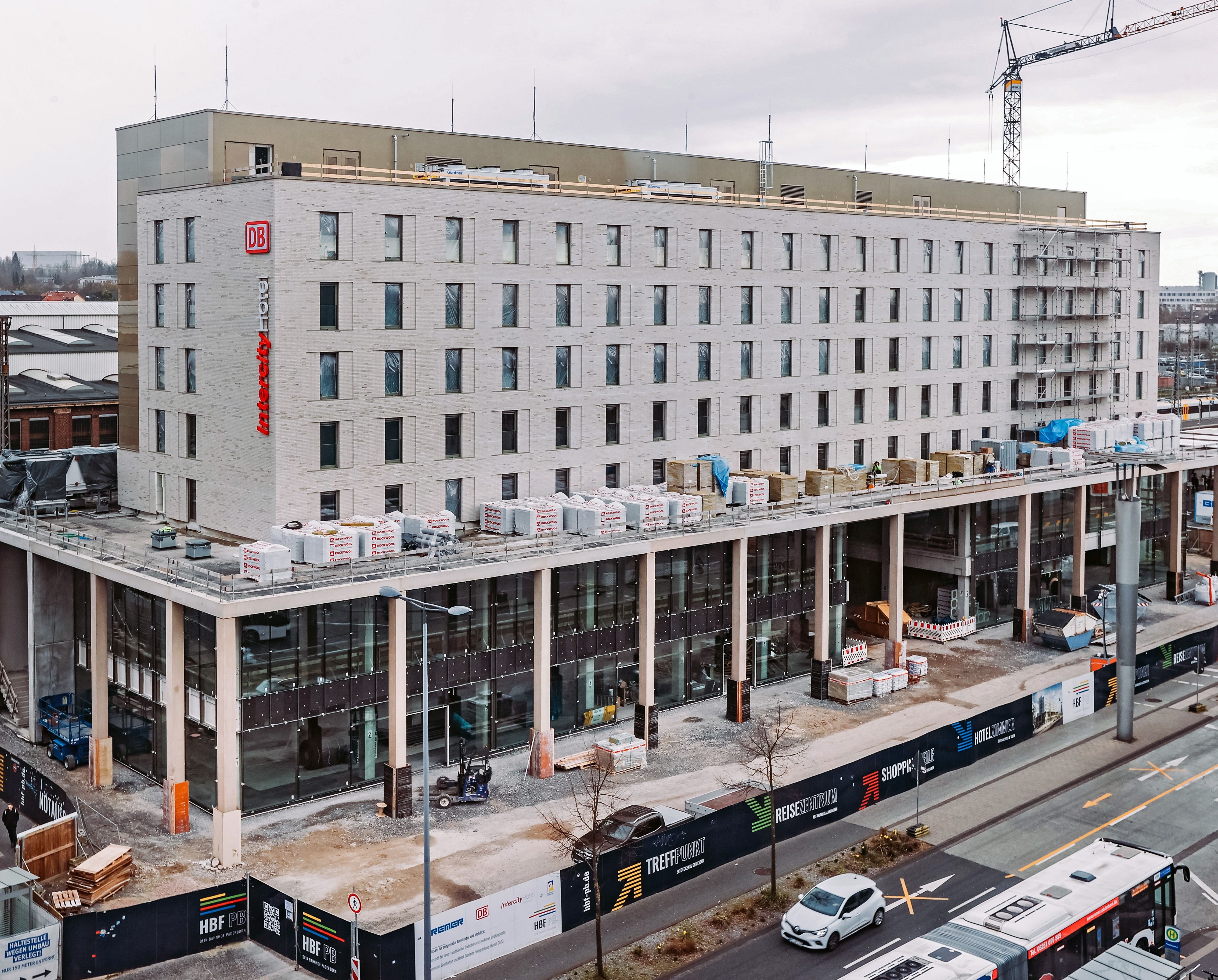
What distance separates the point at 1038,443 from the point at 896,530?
20081 millimetres

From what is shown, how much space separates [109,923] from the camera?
35.2 meters

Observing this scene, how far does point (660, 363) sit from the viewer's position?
65250 mm

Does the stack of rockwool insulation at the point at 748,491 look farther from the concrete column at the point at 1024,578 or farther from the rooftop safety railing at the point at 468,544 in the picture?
the concrete column at the point at 1024,578

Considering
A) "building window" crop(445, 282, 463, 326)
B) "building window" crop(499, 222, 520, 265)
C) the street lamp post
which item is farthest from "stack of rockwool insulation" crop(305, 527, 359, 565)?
"building window" crop(499, 222, 520, 265)

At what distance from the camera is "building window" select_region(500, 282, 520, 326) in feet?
193

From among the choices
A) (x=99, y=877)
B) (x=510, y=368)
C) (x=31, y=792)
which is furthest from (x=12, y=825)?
(x=510, y=368)

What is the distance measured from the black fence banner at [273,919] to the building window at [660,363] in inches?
1340

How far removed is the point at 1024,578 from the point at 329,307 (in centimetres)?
4300

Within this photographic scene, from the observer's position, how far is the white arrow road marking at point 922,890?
Answer: 40719mm

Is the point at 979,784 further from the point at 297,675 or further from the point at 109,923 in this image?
the point at 109,923

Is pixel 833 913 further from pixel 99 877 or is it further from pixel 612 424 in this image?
pixel 612 424

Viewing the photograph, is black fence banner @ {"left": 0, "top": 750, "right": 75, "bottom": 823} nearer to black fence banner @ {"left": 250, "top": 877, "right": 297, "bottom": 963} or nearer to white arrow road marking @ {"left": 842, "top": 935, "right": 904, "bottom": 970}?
black fence banner @ {"left": 250, "top": 877, "right": 297, "bottom": 963}

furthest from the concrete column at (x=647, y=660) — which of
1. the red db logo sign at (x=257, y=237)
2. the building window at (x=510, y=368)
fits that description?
the red db logo sign at (x=257, y=237)

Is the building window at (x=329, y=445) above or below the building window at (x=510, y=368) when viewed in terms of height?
below
